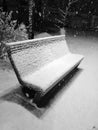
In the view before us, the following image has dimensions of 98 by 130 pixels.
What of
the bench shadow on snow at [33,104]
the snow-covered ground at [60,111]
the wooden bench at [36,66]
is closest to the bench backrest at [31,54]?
the wooden bench at [36,66]

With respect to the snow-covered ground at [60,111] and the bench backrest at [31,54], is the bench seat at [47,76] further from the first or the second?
the snow-covered ground at [60,111]

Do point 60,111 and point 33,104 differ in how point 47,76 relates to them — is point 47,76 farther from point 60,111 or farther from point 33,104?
point 60,111

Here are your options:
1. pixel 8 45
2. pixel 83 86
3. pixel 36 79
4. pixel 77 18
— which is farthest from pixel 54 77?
pixel 77 18

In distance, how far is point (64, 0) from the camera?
16.4m

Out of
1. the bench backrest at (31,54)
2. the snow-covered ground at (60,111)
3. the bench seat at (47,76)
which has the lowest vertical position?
the snow-covered ground at (60,111)

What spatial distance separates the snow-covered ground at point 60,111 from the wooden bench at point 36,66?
0.40m

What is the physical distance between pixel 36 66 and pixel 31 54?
1.11 feet

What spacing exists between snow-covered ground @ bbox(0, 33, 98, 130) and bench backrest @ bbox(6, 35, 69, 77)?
2.65 feet

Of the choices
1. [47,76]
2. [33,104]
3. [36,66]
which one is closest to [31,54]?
[36,66]

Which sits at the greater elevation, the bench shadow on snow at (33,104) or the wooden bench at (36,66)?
the wooden bench at (36,66)

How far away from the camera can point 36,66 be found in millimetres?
3539

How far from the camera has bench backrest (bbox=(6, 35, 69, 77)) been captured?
9.54 feet

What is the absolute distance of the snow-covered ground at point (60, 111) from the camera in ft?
8.75

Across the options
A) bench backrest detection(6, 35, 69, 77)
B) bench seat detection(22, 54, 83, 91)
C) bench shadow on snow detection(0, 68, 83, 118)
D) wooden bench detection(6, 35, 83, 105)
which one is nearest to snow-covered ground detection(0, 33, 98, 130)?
bench shadow on snow detection(0, 68, 83, 118)
